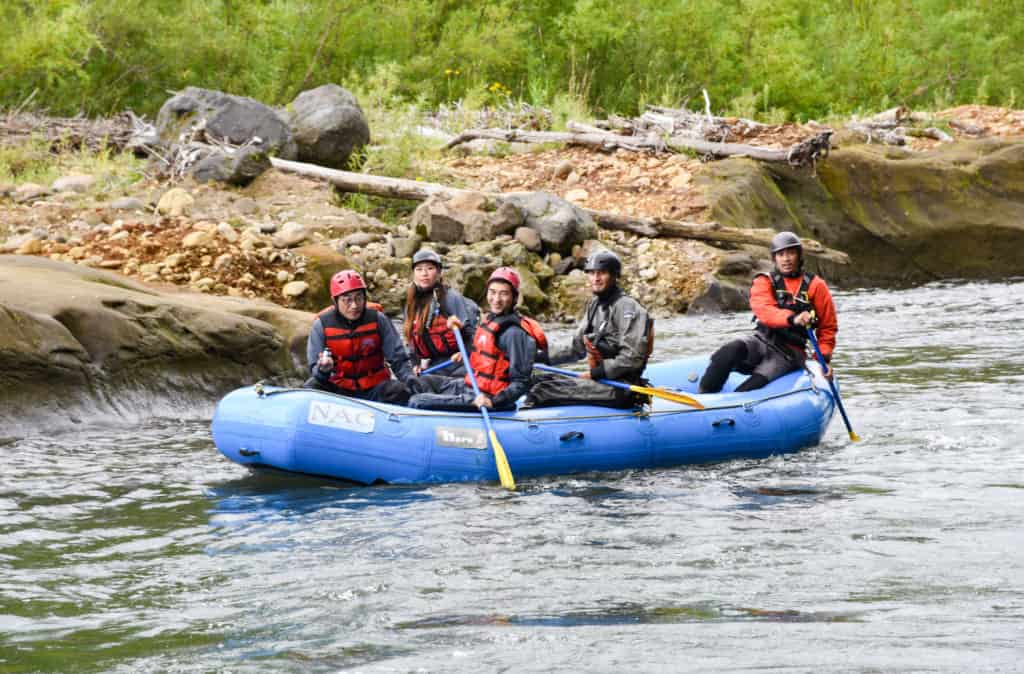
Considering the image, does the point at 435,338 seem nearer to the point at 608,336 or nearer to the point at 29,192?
the point at 608,336

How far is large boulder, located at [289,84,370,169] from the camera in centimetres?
1525

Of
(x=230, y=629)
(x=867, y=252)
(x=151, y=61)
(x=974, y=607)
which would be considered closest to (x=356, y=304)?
(x=230, y=629)

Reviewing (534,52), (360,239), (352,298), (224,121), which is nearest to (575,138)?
(224,121)

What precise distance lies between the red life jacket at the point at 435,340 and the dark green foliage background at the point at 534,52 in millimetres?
9010

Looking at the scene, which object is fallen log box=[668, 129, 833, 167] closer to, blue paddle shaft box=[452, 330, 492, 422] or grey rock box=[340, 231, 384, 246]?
grey rock box=[340, 231, 384, 246]

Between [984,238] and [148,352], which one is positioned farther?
[984,238]

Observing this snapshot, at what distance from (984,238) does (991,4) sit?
40.5ft

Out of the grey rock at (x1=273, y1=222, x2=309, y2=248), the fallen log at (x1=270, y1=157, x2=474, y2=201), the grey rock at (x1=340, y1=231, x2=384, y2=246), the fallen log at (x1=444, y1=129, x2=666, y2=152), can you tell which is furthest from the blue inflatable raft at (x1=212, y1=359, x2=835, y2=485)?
the fallen log at (x1=444, y1=129, x2=666, y2=152)

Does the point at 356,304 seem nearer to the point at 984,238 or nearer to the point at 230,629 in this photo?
the point at 230,629

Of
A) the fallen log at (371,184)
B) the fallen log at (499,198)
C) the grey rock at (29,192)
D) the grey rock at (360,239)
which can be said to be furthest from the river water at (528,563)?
the fallen log at (371,184)

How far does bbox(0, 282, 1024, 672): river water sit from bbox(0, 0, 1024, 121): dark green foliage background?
34.7 ft

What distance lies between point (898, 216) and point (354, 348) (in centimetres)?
1101

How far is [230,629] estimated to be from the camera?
4344 millimetres

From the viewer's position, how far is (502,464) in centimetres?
667
